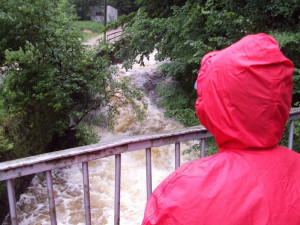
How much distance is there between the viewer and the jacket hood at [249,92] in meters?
1.05

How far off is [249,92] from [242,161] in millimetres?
262

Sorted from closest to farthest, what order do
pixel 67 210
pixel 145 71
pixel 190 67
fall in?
pixel 67 210
pixel 190 67
pixel 145 71

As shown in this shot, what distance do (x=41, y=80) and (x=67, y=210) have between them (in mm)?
3143


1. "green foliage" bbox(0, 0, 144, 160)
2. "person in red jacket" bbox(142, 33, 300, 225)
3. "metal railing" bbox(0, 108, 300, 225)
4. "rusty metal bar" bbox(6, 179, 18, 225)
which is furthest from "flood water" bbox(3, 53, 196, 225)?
"person in red jacket" bbox(142, 33, 300, 225)

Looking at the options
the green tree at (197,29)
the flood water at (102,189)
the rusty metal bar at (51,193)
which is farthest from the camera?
the flood water at (102,189)

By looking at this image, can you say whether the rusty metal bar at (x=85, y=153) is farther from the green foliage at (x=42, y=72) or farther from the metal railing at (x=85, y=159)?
the green foliage at (x=42, y=72)

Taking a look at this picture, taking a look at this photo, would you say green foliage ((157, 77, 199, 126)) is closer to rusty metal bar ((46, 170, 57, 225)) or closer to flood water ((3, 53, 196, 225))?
flood water ((3, 53, 196, 225))

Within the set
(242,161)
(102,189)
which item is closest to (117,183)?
(242,161)

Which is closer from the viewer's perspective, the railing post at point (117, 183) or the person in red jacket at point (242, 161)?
the person in red jacket at point (242, 161)

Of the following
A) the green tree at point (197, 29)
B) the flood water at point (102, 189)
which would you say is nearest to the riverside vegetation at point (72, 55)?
the green tree at point (197, 29)

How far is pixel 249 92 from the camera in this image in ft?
3.45

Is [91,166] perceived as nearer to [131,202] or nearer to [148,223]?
[131,202]

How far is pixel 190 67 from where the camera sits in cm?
813

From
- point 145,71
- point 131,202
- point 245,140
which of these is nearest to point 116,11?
point 145,71
